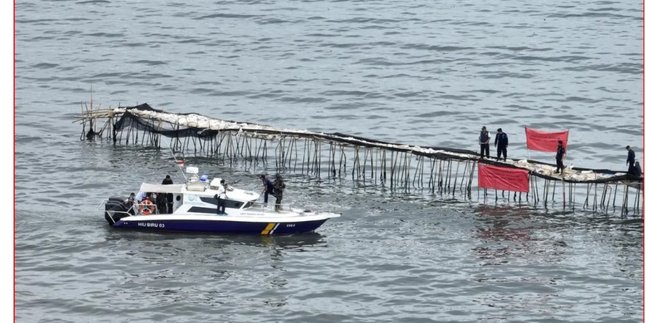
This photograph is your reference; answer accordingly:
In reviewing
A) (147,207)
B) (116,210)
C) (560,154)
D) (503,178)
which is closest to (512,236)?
(503,178)

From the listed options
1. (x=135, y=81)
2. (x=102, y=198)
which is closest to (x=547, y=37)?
(x=135, y=81)

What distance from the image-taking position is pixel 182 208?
7462 centimetres

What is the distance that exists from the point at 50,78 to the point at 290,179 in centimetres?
3896

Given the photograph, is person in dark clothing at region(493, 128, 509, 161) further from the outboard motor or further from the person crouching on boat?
the outboard motor

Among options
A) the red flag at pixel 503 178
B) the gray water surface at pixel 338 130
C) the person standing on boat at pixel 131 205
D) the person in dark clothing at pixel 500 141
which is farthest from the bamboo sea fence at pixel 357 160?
the person standing on boat at pixel 131 205

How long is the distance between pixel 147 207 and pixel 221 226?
4.03m

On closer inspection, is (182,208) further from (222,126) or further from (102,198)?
(222,126)

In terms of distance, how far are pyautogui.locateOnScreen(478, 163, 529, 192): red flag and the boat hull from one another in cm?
1065

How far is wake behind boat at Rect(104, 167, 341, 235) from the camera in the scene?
74.3 metres

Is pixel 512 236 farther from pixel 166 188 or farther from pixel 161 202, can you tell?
pixel 161 202

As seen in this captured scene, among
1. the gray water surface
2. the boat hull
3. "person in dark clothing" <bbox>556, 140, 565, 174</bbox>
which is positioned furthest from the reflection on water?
the boat hull

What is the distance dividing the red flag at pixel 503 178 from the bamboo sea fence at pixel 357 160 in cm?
62

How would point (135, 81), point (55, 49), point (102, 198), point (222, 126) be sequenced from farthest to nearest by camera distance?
point (55, 49) < point (135, 81) < point (222, 126) < point (102, 198)

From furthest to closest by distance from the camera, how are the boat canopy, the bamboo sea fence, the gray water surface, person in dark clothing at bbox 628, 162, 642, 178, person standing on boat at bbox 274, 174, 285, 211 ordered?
the bamboo sea fence
person in dark clothing at bbox 628, 162, 642, 178
person standing on boat at bbox 274, 174, 285, 211
the boat canopy
the gray water surface
